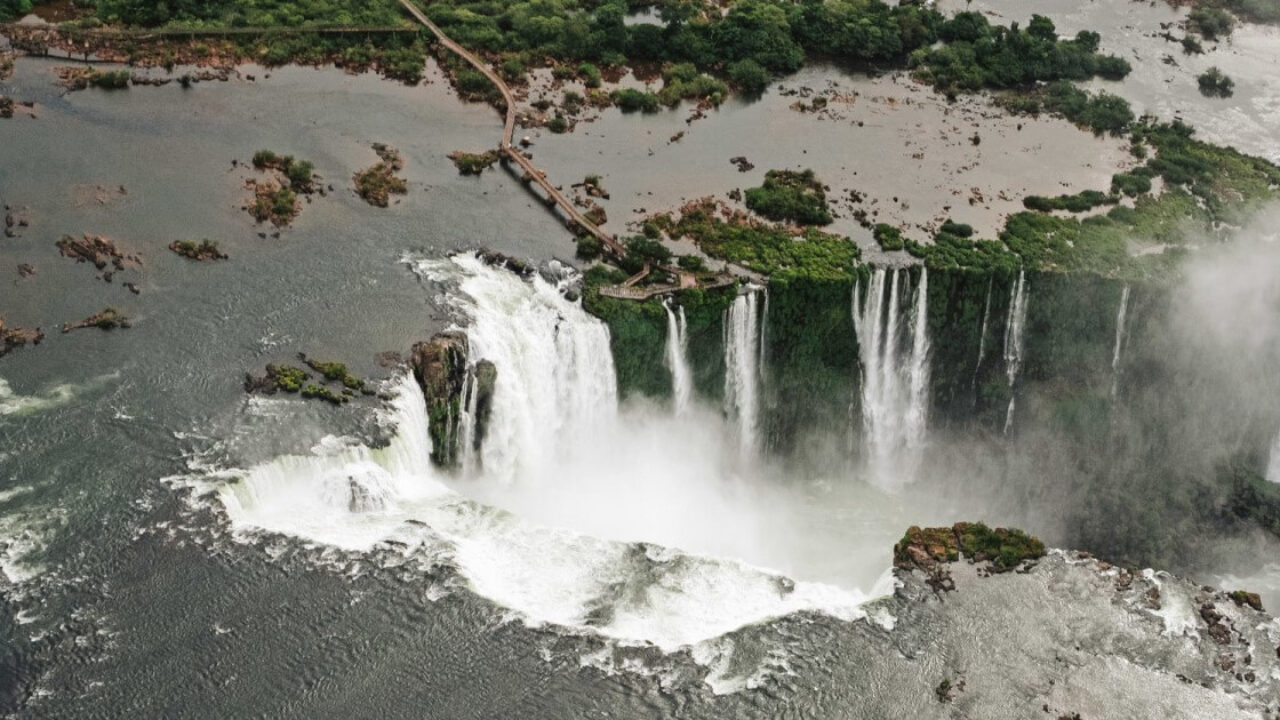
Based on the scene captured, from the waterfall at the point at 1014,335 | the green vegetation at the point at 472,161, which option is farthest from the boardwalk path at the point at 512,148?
the waterfall at the point at 1014,335

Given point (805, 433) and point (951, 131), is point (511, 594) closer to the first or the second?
point (805, 433)

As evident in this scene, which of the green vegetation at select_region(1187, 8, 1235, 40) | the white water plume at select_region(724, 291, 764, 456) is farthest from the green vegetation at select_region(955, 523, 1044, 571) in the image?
the green vegetation at select_region(1187, 8, 1235, 40)

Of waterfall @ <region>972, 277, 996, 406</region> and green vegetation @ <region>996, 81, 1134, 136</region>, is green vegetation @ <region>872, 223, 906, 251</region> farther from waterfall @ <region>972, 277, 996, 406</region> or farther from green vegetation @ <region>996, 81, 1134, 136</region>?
green vegetation @ <region>996, 81, 1134, 136</region>

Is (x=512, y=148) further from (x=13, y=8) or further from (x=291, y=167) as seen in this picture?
(x=13, y=8)

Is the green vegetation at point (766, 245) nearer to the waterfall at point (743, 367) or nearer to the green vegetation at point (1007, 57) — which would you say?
the waterfall at point (743, 367)

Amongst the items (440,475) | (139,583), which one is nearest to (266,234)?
(440,475)

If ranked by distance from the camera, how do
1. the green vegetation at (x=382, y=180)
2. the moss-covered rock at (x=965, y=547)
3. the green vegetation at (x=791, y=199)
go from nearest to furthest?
1. the moss-covered rock at (x=965, y=547)
2. the green vegetation at (x=382, y=180)
3. the green vegetation at (x=791, y=199)

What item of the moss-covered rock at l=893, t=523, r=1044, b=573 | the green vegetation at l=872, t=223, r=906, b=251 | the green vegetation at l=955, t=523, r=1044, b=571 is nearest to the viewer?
the moss-covered rock at l=893, t=523, r=1044, b=573
